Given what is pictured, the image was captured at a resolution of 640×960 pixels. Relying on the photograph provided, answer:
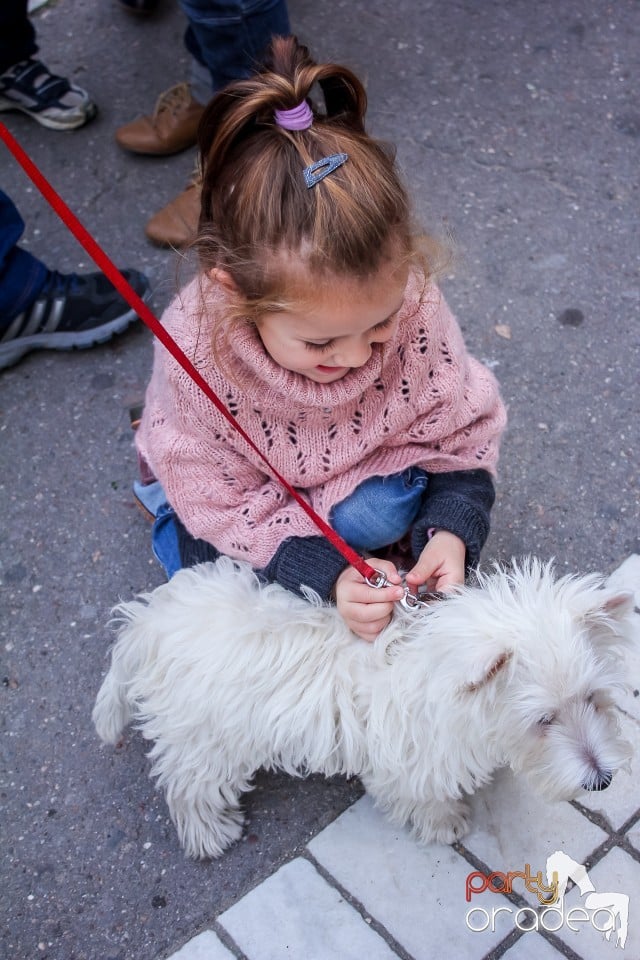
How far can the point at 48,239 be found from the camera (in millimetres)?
2805

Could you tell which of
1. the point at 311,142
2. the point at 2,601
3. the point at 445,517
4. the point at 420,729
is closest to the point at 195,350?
the point at 311,142

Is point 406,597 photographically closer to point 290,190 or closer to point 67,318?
point 290,190

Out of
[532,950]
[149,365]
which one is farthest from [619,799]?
[149,365]

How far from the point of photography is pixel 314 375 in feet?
4.77

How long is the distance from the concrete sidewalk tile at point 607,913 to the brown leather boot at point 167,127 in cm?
250

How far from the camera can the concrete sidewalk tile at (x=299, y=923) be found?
155cm

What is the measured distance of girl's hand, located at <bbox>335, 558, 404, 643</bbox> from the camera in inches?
57.5

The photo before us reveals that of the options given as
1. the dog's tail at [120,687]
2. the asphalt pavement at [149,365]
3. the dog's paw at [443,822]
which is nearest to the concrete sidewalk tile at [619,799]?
the asphalt pavement at [149,365]

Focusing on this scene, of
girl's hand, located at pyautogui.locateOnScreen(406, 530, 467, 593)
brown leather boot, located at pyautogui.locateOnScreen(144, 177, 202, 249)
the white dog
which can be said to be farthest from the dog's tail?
brown leather boot, located at pyautogui.locateOnScreen(144, 177, 202, 249)

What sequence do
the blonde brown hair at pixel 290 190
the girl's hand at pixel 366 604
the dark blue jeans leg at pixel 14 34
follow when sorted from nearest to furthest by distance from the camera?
1. the blonde brown hair at pixel 290 190
2. the girl's hand at pixel 366 604
3. the dark blue jeans leg at pixel 14 34

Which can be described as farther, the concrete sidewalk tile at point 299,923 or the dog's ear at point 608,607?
the concrete sidewalk tile at point 299,923

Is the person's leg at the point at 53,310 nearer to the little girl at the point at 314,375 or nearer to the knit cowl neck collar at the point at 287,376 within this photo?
the little girl at the point at 314,375

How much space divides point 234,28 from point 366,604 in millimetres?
1636

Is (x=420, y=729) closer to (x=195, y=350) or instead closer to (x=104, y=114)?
(x=195, y=350)
